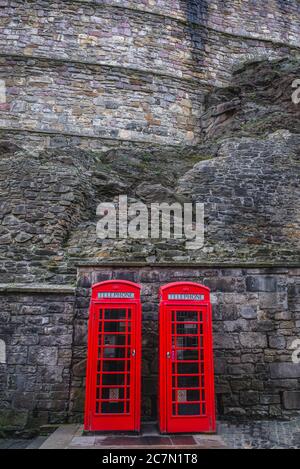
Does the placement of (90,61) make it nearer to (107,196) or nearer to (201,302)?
(107,196)

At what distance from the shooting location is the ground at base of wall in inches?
171

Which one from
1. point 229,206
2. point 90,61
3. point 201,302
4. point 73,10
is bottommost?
point 201,302

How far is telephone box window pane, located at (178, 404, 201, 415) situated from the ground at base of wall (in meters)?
0.25

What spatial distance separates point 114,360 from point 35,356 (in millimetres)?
1408

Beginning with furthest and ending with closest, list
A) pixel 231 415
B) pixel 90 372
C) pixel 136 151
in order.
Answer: pixel 136 151 → pixel 231 415 → pixel 90 372

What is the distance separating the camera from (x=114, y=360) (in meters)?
4.89

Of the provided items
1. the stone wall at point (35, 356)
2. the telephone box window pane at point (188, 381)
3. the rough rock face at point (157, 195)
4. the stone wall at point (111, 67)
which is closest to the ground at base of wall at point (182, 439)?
the stone wall at point (35, 356)

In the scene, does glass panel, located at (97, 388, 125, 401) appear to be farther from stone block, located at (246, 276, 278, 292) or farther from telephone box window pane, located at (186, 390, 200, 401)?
stone block, located at (246, 276, 278, 292)

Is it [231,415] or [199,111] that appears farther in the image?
[199,111]

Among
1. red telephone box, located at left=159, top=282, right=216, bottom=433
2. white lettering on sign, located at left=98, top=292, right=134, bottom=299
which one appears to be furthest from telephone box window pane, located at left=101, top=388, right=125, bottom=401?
white lettering on sign, located at left=98, top=292, right=134, bottom=299

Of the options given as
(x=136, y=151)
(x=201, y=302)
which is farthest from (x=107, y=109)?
(x=201, y=302)

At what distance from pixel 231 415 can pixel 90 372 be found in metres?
2.13

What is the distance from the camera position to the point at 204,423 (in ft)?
15.9

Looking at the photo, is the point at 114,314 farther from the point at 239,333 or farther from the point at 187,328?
the point at 239,333
